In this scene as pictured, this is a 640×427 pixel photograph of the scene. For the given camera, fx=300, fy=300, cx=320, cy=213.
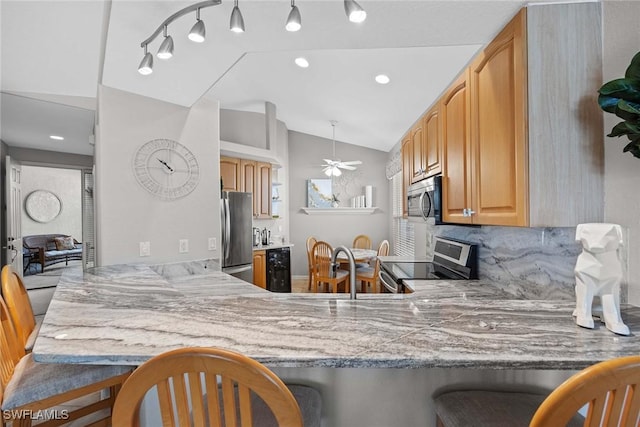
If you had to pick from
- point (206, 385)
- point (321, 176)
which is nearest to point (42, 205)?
point (321, 176)

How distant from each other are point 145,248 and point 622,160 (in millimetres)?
2887

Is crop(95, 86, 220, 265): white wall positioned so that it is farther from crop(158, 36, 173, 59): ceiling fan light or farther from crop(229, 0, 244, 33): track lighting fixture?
crop(229, 0, 244, 33): track lighting fixture

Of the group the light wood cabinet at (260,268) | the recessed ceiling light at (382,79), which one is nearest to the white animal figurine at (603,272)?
the recessed ceiling light at (382,79)

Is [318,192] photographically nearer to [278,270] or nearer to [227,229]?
[278,270]

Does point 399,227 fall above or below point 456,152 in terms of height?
below

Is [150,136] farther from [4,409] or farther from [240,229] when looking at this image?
[4,409]

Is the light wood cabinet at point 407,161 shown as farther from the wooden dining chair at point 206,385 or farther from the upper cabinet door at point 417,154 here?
the wooden dining chair at point 206,385

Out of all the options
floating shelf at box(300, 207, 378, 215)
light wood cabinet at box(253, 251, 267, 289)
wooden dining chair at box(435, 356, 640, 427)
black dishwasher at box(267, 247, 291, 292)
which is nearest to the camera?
wooden dining chair at box(435, 356, 640, 427)

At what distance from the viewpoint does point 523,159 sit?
4.05 feet

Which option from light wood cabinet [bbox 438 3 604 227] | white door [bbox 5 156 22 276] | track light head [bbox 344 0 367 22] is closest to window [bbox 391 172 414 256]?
light wood cabinet [bbox 438 3 604 227]

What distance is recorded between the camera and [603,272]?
961mm

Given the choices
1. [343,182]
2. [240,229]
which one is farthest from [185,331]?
[343,182]

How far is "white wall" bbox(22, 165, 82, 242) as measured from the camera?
19.2ft

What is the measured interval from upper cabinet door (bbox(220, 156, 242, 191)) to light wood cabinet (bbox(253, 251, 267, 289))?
1.03 meters
